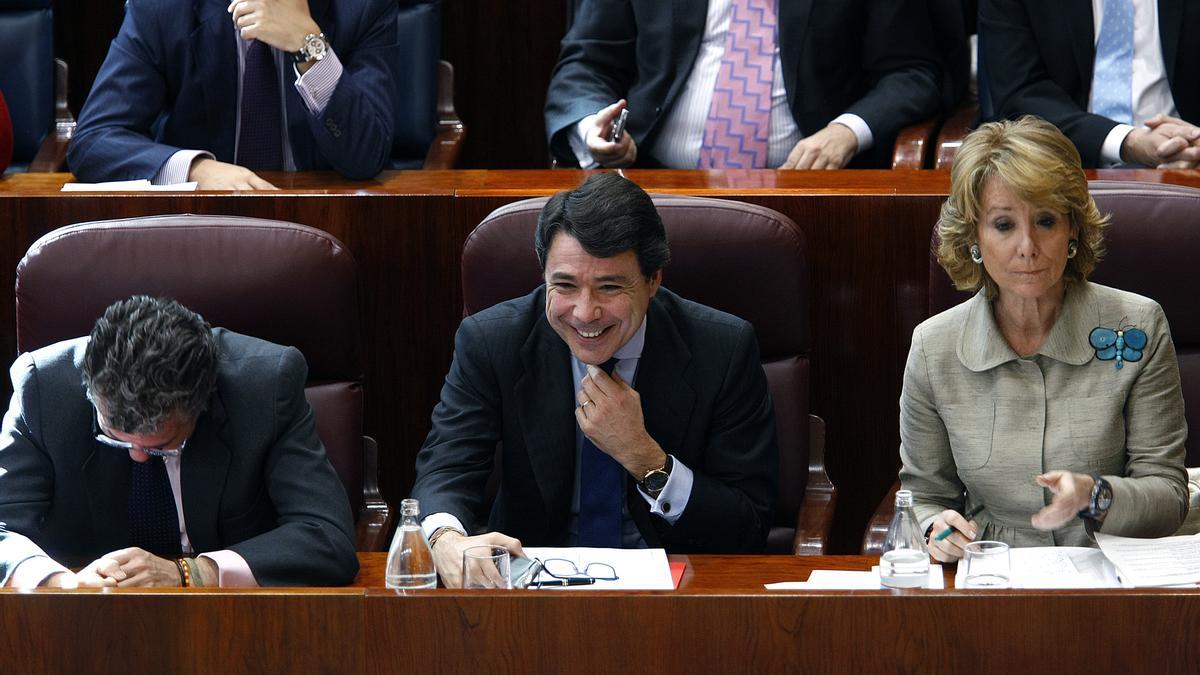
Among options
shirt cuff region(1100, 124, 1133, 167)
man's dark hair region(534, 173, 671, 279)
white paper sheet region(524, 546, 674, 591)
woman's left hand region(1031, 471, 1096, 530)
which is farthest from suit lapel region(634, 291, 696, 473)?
shirt cuff region(1100, 124, 1133, 167)

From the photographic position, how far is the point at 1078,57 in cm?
295

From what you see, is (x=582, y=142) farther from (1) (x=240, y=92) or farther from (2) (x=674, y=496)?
(2) (x=674, y=496)

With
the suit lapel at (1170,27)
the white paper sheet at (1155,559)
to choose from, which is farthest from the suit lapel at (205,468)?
the suit lapel at (1170,27)

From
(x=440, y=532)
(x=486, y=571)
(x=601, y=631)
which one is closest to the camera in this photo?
(x=601, y=631)

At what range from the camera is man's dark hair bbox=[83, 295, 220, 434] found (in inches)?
68.6

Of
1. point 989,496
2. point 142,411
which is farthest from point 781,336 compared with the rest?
point 142,411

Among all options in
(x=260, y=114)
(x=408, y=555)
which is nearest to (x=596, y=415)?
(x=408, y=555)

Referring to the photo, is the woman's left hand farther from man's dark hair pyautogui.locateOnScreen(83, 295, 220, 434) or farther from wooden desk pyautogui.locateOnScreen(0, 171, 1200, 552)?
man's dark hair pyautogui.locateOnScreen(83, 295, 220, 434)

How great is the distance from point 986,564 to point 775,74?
156cm

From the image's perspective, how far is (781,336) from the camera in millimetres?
2102

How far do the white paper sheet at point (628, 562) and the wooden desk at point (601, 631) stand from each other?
35cm

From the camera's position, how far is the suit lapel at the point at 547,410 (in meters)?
2.00

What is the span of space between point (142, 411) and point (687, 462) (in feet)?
2.21

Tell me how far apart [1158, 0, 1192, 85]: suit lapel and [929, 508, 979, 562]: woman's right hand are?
1503 millimetres
